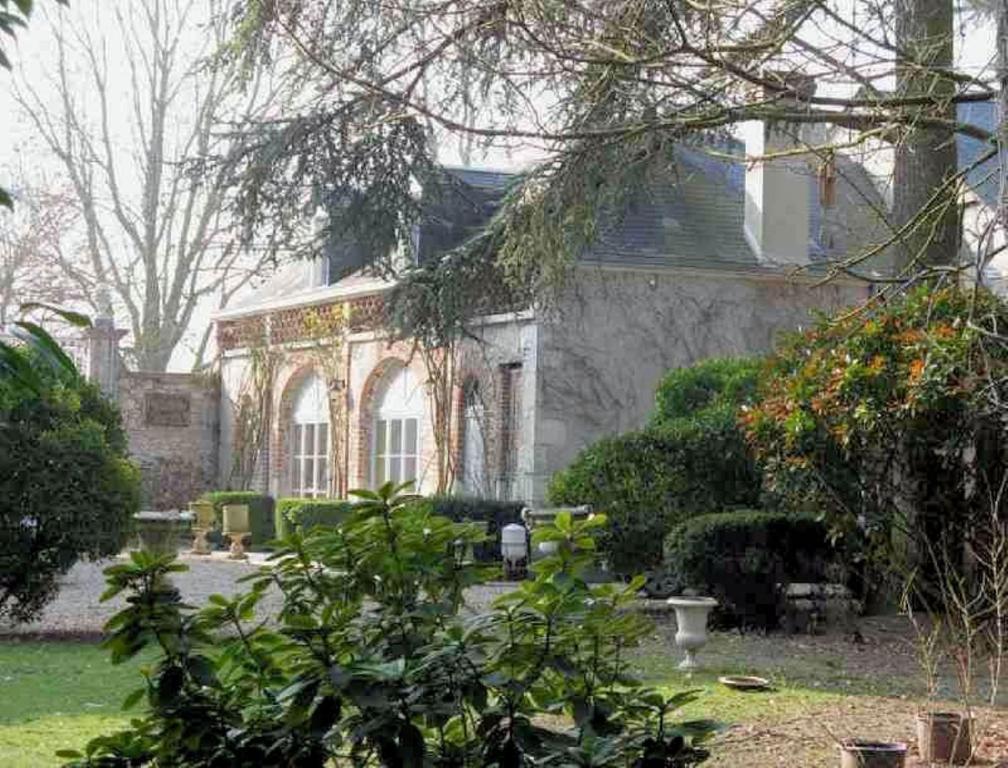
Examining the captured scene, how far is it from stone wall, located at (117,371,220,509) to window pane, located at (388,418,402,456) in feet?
18.9

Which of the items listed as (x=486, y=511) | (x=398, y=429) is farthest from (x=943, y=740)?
(x=398, y=429)

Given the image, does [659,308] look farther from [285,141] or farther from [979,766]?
[979,766]

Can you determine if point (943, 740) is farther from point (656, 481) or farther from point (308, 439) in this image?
point (308, 439)

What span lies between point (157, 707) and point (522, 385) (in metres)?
18.6

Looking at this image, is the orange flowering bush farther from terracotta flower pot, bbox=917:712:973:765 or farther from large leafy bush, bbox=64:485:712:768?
large leafy bush, bbox=64:485:712:768

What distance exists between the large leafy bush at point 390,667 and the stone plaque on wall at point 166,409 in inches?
1047

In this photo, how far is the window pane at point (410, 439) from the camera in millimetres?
25609

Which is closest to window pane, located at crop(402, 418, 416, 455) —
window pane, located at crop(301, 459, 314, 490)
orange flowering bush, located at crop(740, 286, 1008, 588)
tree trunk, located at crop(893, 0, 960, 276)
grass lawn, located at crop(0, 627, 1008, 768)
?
window pane, located at crop(301, 459, 314, 490)

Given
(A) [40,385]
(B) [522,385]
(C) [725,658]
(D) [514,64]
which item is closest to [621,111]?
(D) [514,64]

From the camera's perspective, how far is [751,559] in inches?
550

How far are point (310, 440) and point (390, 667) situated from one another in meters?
24.9

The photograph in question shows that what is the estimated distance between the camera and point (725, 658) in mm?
12141

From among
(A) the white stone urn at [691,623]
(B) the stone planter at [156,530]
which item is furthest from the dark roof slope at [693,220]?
(A) the white stone urn at [691,623]

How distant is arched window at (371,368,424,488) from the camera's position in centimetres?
2547
